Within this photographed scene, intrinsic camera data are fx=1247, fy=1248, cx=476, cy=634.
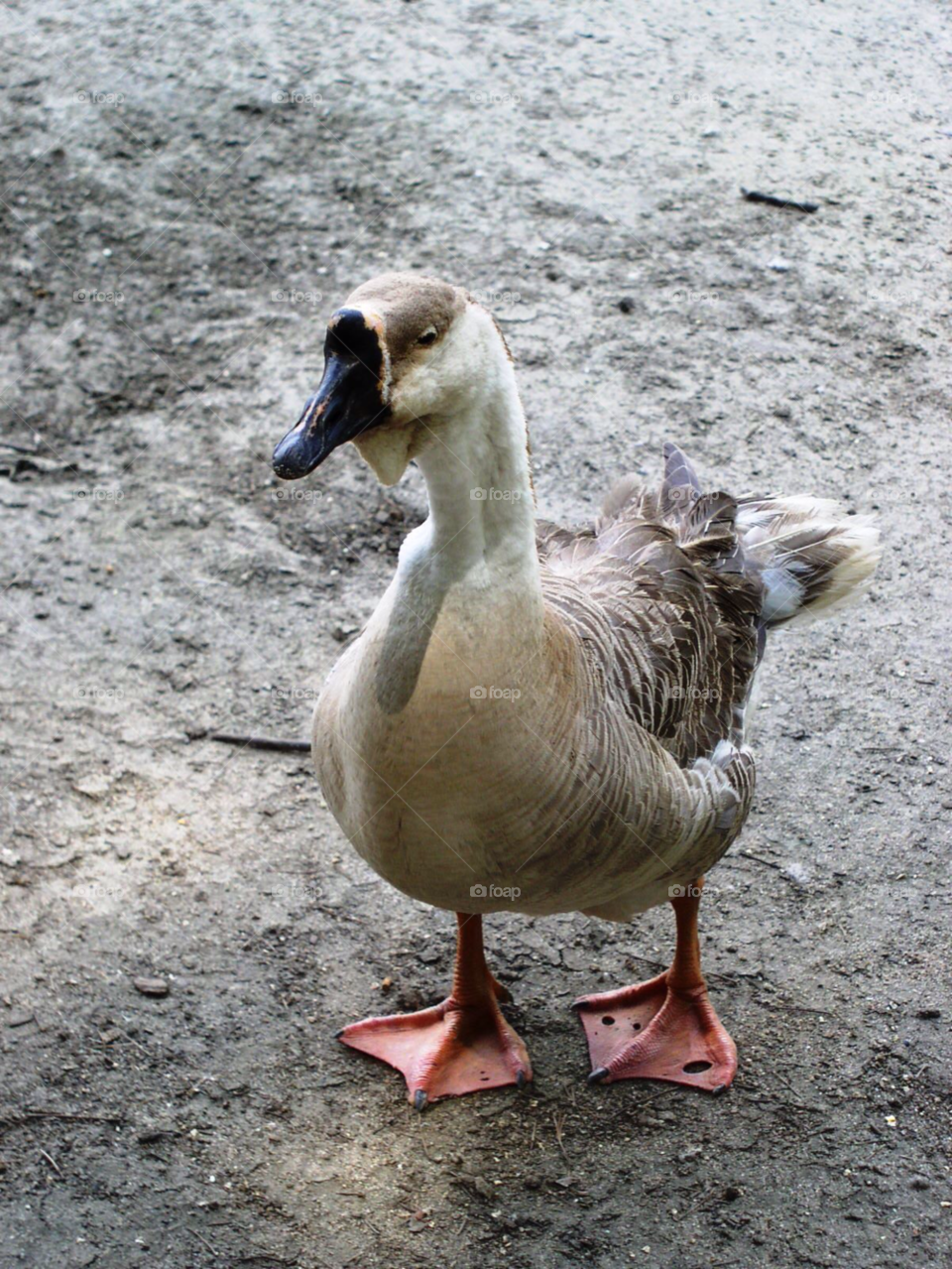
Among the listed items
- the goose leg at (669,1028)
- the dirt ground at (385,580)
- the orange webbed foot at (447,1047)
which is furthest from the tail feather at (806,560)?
the orange webbed foot at (447,1047)

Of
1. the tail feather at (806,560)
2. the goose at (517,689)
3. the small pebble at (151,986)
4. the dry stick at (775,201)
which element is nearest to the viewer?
the goose at (517,689)

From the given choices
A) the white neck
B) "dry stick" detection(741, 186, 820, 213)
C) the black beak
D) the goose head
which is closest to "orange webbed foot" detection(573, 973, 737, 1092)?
the white neck

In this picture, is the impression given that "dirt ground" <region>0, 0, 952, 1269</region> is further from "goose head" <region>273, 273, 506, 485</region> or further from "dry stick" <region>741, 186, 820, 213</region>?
"goose head" <region>273, 273, 506, 485</region>

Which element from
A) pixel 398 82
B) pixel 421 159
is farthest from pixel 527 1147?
pixel 398 82

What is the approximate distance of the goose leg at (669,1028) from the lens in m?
3.76

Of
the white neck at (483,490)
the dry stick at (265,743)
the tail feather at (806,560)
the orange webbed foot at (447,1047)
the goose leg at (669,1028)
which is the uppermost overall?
the white neck at (483,490)

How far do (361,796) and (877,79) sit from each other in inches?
297

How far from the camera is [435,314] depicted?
249cm

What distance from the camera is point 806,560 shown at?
4105 mm

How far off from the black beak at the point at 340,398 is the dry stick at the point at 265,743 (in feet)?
8.34

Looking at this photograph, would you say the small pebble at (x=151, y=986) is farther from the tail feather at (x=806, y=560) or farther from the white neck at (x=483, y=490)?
the tail feather at (x=806, y=560)

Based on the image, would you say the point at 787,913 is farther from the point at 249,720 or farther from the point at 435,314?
the point at 435,314

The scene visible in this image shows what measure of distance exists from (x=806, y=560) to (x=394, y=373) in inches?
82.0

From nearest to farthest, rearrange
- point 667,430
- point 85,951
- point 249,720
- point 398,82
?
point 85,951 → point 249,720 → point 667,430 → point 398,82
